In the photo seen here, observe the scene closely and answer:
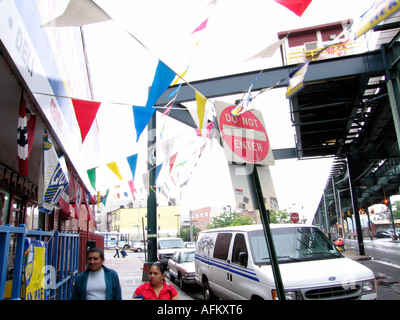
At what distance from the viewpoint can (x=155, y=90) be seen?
13.5ft

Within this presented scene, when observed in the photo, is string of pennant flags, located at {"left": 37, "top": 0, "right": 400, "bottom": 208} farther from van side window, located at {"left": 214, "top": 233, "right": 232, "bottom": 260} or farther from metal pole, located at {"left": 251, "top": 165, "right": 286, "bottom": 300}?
van side window, located at {"left": 214, "top": 233, "right": 232, "bottom": 260}

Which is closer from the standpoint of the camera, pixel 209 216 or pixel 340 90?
pixel 340 90

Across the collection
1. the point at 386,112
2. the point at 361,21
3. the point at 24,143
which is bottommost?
the point at 24,143

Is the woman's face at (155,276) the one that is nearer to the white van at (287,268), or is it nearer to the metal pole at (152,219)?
the white van at (287,268)

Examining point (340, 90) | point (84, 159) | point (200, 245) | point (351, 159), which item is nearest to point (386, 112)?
point (340, 90)

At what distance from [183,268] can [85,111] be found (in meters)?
7.70

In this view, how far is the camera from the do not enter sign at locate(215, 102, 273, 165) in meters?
3.48

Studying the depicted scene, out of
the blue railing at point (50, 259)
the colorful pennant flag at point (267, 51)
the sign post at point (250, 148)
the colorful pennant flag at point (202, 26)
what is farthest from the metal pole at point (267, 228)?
the blue railing at point (50, 259)

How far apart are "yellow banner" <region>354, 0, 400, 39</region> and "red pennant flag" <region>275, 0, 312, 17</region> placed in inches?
36.8

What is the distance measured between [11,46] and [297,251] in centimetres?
547

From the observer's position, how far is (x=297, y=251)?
220 inches

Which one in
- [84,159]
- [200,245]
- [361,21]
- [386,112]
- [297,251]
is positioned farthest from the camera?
[386,112]

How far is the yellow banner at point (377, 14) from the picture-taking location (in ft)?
11.0
